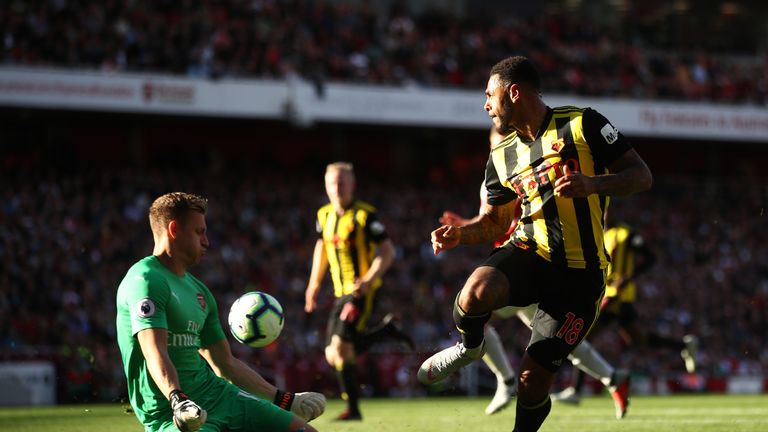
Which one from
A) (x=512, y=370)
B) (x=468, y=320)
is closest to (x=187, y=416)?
(x=468, y=320)

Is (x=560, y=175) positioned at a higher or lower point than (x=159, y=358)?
higher

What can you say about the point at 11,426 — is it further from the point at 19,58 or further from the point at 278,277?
the point at 19,58

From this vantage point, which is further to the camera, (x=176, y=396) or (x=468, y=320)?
(x=468, y=320)

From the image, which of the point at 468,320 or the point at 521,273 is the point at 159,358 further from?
the point at 521,273

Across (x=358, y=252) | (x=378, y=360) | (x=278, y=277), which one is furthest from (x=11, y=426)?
(x=278, y=277)

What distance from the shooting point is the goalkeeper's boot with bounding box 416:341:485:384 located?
620cm

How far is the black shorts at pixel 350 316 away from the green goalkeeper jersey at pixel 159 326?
5.35 m

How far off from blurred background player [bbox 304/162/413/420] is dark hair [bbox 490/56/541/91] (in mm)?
5047

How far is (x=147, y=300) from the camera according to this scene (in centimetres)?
541

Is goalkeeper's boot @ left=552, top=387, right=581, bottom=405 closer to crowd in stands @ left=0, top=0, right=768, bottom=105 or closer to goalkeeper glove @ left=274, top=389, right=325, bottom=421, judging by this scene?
goalkeeper glove @ left=274, top=389, right=325, bottom=421

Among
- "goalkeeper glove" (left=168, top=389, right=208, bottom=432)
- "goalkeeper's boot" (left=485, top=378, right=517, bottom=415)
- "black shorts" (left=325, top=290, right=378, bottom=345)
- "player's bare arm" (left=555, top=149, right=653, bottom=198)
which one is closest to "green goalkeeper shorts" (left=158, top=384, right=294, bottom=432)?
"goalkeeper glove" (left=168, top=389, right=208, bottom=432)

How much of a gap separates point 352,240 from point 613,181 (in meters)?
5.99

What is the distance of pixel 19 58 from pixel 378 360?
1038 centimetres

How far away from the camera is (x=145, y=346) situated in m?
5.34
